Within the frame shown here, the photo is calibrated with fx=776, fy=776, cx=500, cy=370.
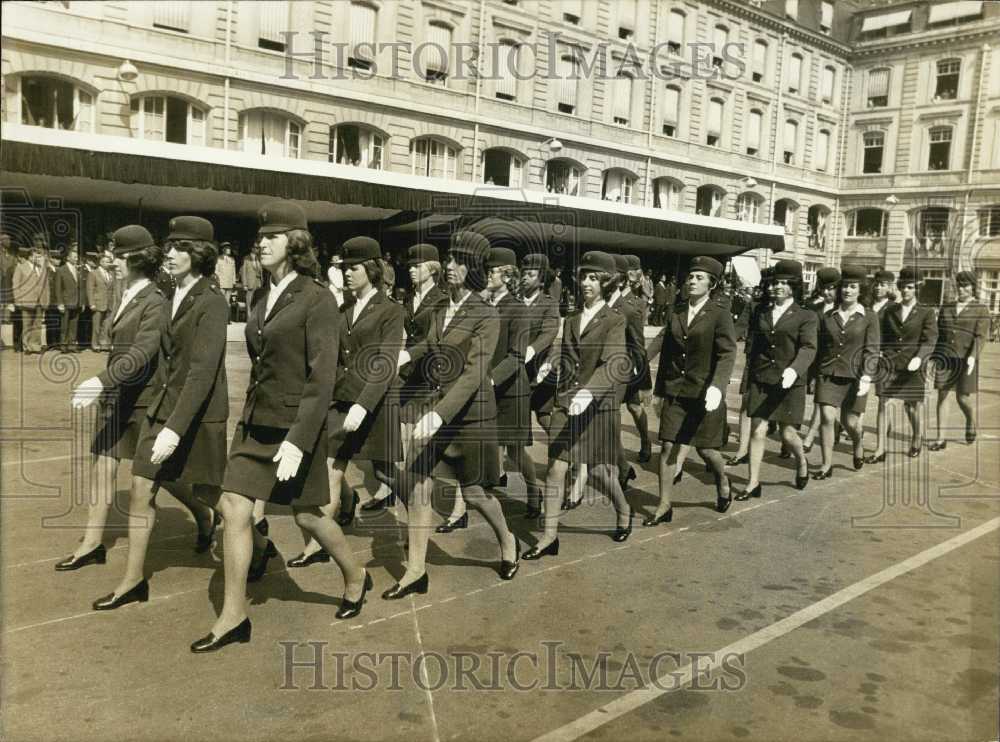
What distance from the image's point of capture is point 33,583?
4094 mm

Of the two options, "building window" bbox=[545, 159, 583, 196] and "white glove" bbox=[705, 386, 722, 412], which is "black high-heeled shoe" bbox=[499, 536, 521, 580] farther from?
"building window" bbox=[545, 159, 583, 196]

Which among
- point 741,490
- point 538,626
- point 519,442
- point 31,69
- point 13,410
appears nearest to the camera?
point 538,626

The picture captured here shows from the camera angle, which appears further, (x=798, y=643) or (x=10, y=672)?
(x=798, y=643)

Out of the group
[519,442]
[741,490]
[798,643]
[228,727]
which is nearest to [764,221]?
[741,490]

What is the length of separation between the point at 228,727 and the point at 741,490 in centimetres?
506

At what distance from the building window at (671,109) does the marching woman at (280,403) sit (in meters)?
11.2

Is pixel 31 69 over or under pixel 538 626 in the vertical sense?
over

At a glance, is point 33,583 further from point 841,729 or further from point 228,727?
point 841,729

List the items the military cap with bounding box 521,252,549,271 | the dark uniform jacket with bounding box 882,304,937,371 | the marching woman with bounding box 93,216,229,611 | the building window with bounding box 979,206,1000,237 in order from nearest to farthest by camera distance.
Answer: the marching woman with bounding box 93,216,229,611 → the building window with bounding box 979,206,1000,237 → the military cap with bounding box 521,252,549,271 → the dark uniform jacket with bounding box 882,304,937,371

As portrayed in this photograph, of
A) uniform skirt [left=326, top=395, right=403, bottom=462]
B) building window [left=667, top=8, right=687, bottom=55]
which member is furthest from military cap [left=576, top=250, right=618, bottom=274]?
building window [left=667, top=8, right=687, bottom=55]

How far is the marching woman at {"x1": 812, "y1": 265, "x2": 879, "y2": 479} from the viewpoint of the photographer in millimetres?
7461

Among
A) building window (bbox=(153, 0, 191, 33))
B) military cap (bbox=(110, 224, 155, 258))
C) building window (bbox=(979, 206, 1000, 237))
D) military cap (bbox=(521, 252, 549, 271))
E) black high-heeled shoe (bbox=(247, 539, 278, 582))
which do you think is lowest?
black high-heeled shoe (bbox=(247, 539, 278, 582))

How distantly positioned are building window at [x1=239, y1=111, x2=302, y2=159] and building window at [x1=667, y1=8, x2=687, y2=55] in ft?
37.1

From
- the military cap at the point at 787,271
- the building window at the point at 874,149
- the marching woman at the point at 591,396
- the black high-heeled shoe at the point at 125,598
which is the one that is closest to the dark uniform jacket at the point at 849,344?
the military cap at the point at 787,271
